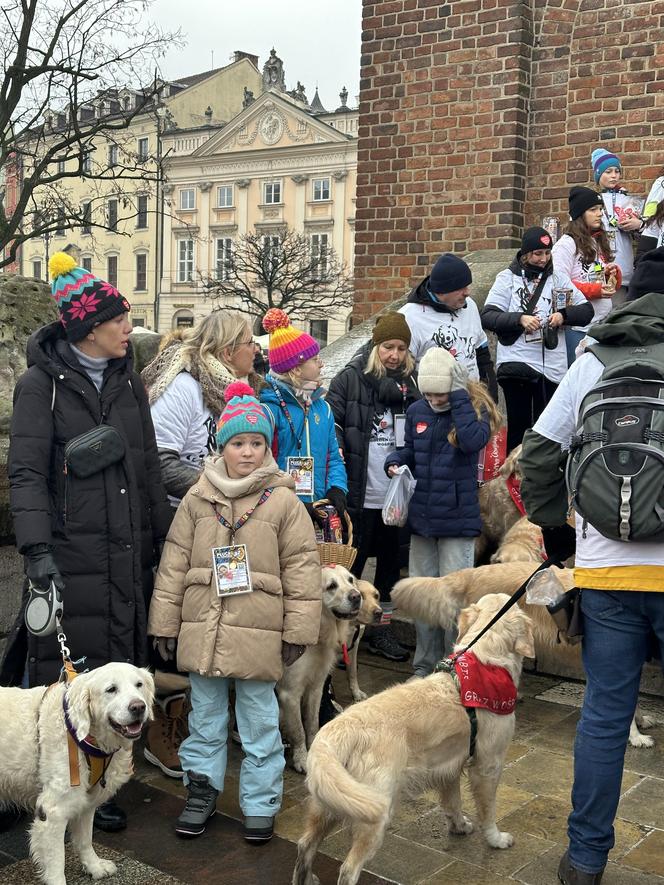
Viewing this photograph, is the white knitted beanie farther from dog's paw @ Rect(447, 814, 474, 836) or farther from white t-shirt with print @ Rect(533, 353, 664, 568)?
dog's paw @ Rect(447, 814, 474, 836)

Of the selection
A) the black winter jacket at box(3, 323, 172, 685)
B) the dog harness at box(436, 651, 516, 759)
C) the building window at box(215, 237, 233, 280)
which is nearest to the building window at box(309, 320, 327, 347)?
the building window at box(215, 237, 233, 280)

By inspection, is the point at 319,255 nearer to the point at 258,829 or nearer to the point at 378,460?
the point at 378,460

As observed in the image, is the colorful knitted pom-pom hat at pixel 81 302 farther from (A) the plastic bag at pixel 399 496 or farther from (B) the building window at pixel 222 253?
(B) the building window at pixel 222 253

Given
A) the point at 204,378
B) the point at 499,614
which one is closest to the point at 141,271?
the point at 204,378

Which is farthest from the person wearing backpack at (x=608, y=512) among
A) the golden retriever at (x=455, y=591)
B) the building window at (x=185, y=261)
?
the building window at (x=185, y=261)

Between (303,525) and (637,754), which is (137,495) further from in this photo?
(637,754)

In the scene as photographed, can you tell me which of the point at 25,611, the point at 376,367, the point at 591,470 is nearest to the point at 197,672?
the point at 25,611

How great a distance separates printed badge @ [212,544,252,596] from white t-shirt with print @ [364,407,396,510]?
6.78 feet

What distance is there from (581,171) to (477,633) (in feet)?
22.4

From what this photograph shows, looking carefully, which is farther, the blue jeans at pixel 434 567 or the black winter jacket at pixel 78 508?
the blue jeans at pixel 434 567

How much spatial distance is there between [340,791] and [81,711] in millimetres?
1032

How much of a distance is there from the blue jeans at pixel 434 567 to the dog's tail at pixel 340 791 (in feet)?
7.29

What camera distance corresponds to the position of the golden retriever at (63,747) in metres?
3.70

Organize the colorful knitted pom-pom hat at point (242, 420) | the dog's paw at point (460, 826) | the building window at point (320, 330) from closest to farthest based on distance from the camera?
the dog's paw at point (460, 826) < the colorful knitted pom-pom hat at point (242, 420) < the building window at point (320, 330)
